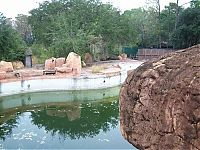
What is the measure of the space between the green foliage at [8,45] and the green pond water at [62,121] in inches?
180

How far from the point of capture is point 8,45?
59.1 feet

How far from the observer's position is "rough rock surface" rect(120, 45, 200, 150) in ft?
7.11

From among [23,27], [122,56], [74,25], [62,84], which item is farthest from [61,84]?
[23,27]

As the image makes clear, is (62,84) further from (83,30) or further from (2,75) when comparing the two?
(83,30)

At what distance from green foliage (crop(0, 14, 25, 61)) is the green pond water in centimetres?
457

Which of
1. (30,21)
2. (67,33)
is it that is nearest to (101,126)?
(67,33)

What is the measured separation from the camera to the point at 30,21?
22250 millimetres

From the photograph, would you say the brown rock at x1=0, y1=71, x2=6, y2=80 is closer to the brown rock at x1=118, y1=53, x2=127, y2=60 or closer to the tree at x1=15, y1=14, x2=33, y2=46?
the brown rock at x1=118, y1=53, x2=127, y2=60

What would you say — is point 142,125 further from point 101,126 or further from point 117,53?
point 117,53

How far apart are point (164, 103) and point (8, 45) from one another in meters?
16.6

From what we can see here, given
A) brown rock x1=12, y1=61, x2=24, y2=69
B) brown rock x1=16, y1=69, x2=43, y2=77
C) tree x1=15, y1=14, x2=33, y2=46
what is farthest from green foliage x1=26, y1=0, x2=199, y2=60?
tree x1=15, y1=14, x2=33, y2=46

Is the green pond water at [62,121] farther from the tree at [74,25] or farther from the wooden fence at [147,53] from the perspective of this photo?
the wooden fence at [147,53]

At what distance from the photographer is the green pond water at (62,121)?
854 centimetres

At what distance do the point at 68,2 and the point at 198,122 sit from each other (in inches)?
803
